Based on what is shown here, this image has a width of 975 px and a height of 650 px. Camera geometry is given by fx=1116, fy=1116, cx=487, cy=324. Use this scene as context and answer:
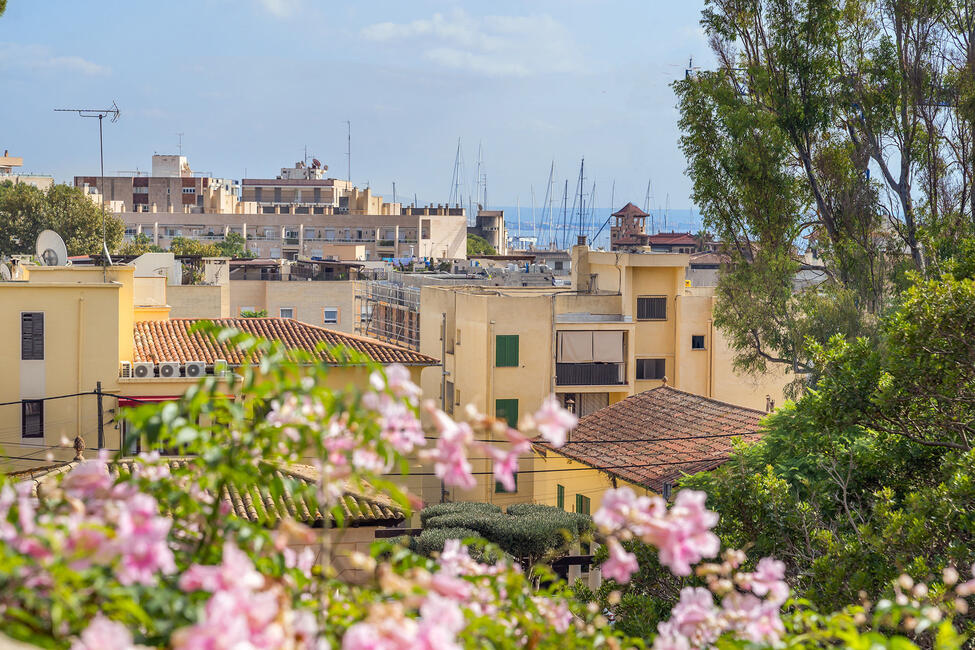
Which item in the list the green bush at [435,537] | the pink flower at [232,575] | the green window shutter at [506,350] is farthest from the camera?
the green window shutter at [506,350]

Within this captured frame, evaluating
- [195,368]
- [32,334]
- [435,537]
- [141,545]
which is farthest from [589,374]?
[141,545]

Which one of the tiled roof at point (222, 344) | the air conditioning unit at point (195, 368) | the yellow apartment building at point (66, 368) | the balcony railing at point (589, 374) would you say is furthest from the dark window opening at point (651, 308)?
the air conditioning unit at point (195, 368)

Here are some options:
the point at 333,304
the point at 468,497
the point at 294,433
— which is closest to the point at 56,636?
the point at 294,433

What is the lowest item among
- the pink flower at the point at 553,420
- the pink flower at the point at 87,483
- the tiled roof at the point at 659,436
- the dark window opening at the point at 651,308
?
the tiled roof at the point at 659,436

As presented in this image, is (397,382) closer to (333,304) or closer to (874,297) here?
(874,297)

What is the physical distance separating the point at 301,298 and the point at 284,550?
44827 millimetres

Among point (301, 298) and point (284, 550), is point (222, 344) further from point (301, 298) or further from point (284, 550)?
point (301, 298)

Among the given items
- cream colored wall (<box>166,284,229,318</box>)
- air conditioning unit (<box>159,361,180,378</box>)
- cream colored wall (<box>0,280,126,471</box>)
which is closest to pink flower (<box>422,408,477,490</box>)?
air conditioning unit (<box>159,361,180,378</box>)

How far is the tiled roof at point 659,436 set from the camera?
20000 mm

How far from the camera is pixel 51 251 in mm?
25266

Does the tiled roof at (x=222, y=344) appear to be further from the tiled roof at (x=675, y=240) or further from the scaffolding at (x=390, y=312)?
the tiled roof at (x=675, y=240)

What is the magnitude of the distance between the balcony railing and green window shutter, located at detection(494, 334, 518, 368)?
196 cm

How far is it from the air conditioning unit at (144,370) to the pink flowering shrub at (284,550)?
18.8 meters

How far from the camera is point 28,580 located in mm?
2465
